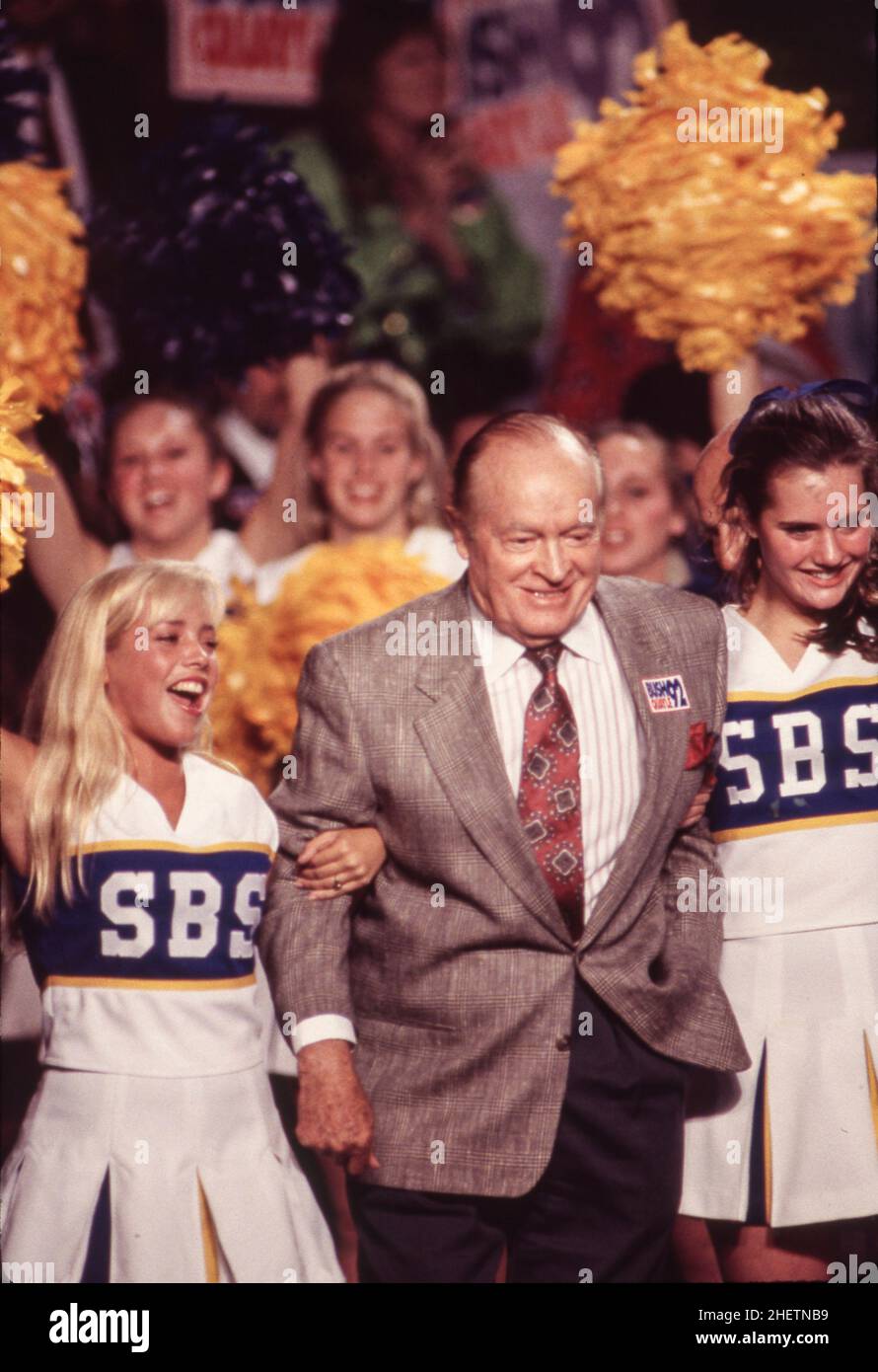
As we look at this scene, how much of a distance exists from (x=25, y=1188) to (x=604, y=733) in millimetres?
1218

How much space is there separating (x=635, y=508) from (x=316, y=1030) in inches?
74.8

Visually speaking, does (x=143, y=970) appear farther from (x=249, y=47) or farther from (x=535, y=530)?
(x=249, y=47)

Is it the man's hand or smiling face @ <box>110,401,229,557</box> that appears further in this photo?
smiling face @ <box>110,401,229,557</box>

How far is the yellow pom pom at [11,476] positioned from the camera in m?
3.04

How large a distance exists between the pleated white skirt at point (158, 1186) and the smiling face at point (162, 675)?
0.59 metres

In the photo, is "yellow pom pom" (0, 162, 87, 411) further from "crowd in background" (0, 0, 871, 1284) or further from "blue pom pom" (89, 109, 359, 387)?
"crowd in background" (0, 0, 871, 1284)

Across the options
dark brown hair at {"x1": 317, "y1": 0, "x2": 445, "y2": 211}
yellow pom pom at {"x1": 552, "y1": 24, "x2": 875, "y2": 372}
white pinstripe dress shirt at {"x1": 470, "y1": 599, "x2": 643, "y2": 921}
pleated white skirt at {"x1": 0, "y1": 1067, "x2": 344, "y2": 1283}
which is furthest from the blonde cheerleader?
dark brown hair at {"x1": 317, "y1": 0, "x2": 445, "y2": 211}

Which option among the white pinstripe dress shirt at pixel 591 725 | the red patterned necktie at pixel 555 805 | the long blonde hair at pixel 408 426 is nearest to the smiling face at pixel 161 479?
the long blonde hair at pixel 408 426

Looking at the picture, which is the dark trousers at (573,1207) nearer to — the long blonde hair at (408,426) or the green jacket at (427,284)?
the long blonde hair at (408,426)

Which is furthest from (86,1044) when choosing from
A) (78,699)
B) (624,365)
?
(624,365)

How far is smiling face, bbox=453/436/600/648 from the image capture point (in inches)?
113

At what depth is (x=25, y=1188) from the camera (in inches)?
115

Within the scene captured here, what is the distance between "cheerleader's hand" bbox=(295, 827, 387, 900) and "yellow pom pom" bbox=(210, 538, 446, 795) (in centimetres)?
79

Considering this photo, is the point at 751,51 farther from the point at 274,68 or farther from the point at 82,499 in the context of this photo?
the point at 274,68
